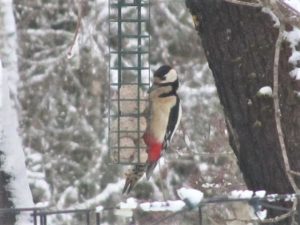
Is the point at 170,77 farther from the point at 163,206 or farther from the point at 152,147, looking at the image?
the point at 163,206

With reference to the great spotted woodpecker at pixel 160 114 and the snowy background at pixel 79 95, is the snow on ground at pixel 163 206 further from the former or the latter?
the snowy background at pixel 79 95

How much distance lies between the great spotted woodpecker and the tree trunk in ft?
0.76

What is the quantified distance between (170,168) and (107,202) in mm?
631

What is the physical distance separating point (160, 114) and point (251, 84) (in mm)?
460

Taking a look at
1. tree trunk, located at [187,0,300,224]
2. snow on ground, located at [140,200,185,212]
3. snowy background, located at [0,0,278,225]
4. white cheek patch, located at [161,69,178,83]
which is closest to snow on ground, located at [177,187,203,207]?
snow on ground, located at [140,200,185,212]

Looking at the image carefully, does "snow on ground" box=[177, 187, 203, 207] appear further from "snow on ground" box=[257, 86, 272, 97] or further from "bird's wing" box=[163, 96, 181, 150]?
"bird's wing" box=[163, 96, 181, 150]

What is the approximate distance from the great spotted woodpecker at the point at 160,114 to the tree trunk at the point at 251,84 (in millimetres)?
231

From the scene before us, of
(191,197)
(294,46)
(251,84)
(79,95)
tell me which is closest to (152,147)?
(251,84)

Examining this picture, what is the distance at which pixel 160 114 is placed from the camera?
14.1ft

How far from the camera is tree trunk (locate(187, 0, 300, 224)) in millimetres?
3928

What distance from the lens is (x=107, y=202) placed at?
955 centimetres

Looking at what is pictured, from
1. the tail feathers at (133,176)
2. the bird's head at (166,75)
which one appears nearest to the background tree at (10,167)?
the tail feathers at (133,176)

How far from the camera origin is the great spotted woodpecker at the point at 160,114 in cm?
427

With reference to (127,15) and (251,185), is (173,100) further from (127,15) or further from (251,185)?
(127,15)
